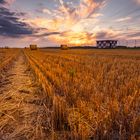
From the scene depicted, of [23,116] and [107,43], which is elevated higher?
[23,116]

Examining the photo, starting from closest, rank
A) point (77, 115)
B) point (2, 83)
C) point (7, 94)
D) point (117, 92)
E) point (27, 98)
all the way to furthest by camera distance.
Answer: point (77, 115), point (117, 92), point (27, 98), point (7, 94), point (2, 83)

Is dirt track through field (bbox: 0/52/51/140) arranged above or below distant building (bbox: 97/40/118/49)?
above

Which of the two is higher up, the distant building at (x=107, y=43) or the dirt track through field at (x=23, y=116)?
the dirt track through field at (x=23, y=116)

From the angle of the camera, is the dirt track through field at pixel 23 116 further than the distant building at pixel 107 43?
No

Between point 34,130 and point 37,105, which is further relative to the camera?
point 37,105

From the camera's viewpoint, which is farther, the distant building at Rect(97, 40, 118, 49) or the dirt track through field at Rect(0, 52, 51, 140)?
the distant building at Rect(97, 40, 118, 49)

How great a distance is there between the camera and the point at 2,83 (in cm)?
865

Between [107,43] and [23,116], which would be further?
[107,43]

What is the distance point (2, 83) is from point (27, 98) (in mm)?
2829

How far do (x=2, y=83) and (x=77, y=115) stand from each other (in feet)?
16.9

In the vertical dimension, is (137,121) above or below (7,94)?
above

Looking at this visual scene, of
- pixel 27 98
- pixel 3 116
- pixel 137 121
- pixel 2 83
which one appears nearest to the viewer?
pixel 137 121

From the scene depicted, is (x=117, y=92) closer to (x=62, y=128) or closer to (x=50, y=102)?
(x=50, y=102)

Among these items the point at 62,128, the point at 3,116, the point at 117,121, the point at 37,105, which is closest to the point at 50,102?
the point at 37,105
